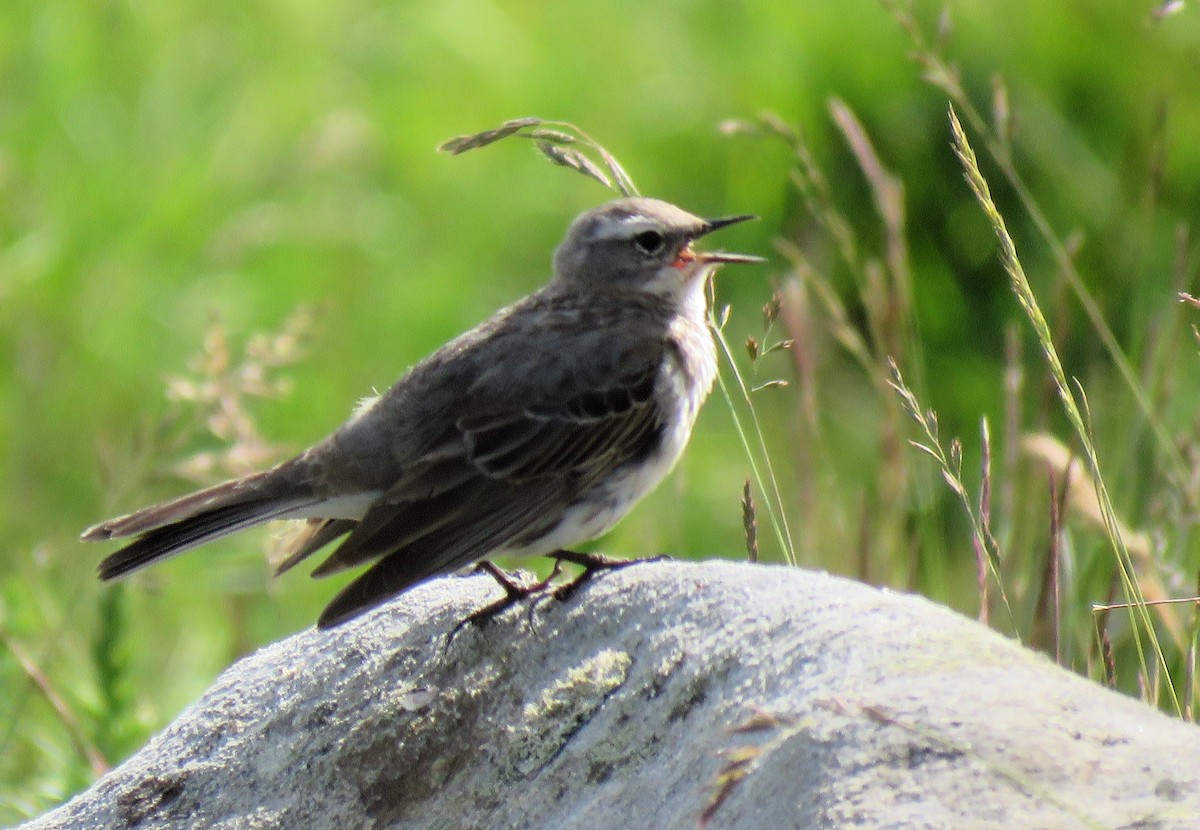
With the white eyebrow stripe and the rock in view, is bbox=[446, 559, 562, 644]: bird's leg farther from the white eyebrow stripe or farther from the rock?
the white eyebrow stripe

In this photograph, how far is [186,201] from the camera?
951 centimetres

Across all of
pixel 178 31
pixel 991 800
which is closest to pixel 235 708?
pixel 991 800

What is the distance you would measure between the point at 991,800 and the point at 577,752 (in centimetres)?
106

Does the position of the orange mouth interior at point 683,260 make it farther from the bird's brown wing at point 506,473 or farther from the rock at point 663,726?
the rock at point 663,726

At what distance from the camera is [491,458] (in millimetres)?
4910

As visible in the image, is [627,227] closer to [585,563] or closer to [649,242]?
[649,242]

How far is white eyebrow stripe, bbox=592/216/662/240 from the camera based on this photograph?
5598 mm

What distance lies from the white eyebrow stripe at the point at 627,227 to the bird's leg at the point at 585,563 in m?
1.25

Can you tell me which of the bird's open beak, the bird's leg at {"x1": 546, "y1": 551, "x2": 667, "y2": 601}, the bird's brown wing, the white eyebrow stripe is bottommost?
the bird's leg at {"x1": 546, "y1": 551, "x2": 667, "y2": 601}

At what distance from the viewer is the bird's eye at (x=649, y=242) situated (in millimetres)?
5648

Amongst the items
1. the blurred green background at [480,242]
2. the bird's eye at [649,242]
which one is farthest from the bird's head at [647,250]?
the blurred green background at [480,242]

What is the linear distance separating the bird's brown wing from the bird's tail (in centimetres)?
28

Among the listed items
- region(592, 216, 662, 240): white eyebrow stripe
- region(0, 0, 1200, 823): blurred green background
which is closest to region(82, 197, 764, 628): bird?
region(592, 216, 662, 240): white eyebrow stripe

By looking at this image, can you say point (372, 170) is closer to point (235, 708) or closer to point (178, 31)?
point (178, 31)
